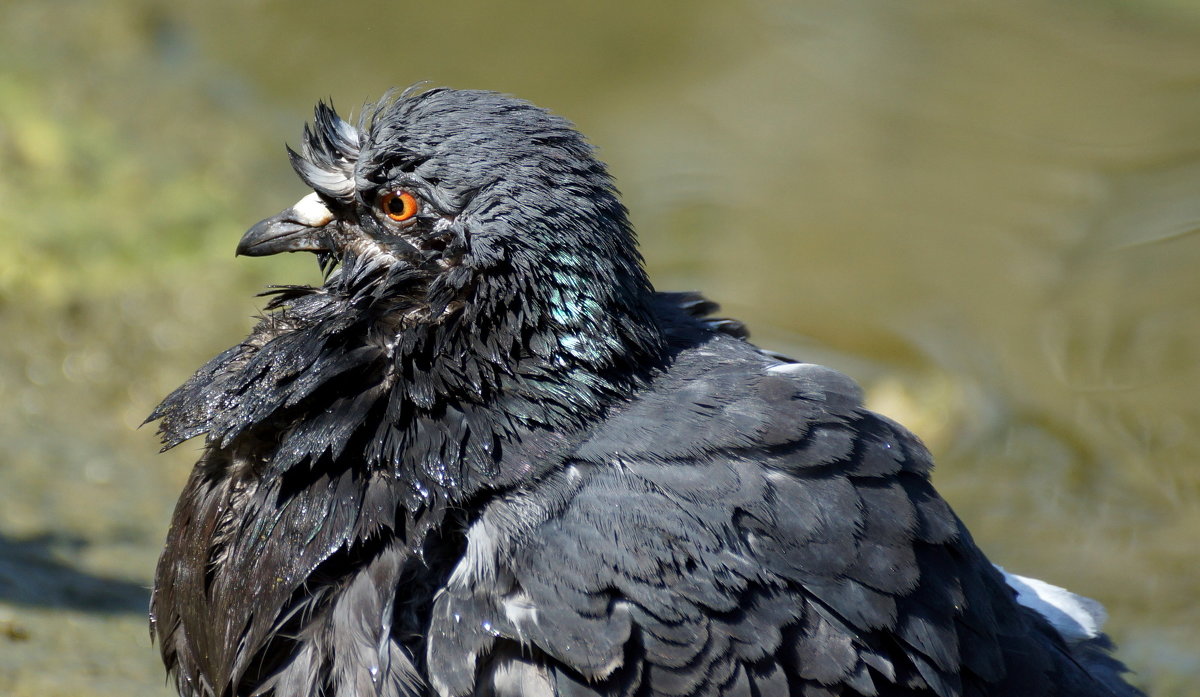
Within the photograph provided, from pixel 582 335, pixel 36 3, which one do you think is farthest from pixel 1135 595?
pixel 36 3

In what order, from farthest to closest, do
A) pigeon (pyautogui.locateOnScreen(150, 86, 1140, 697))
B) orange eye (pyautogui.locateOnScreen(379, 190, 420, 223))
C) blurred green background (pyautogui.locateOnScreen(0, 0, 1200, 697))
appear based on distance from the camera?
blurred green background (pyautogui.locateOnScreen(0, 0, 1200, 697)), orange eye (pyautogui.locateOnScreen(379, 190, 420, 223)), pigeon (pyautogui.locateOnScreen(150, 86, 1140, 697))

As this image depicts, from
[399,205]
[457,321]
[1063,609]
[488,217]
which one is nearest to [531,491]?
[457,321]

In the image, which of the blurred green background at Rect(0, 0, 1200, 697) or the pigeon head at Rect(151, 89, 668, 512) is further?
the blurred green background at Rect(0, 0, 1200, 697)

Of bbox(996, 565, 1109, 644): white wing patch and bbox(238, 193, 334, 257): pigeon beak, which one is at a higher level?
bbox(238, 193, 334, 257): pigeon beak

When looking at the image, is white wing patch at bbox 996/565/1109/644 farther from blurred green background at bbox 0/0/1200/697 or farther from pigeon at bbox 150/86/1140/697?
blurred green background at bbox 0/0/1200/697

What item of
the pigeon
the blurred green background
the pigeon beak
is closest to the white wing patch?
the pigeon

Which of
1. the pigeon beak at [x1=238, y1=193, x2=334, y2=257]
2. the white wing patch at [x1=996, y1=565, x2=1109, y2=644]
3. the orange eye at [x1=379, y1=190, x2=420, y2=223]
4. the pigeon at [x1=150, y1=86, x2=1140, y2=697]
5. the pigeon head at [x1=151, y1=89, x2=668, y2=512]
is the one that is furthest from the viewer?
the white wing patch at [x1=996, y1=565, x2=1109, y2=644]

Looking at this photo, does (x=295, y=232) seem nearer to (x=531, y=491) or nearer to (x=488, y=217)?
(x=488, y=217)

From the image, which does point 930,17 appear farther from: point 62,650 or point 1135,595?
point 62,650

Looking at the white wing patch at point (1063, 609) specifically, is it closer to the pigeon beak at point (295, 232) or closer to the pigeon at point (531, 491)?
the pigeon at point (531, 491)
